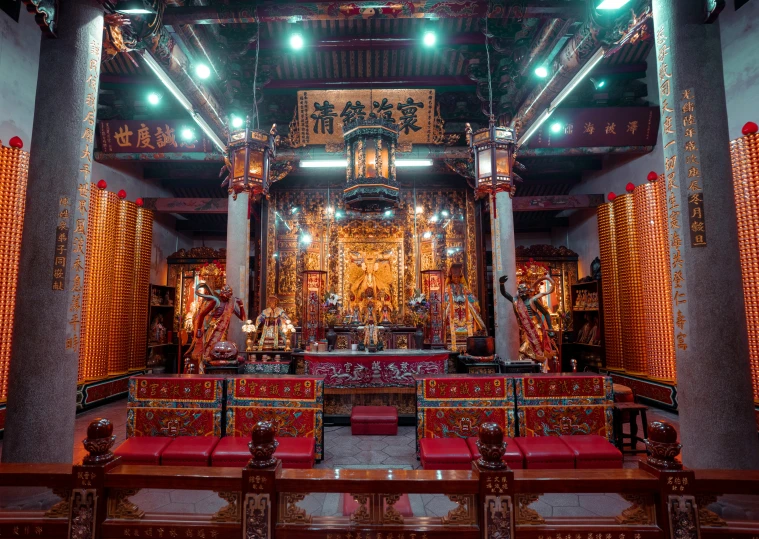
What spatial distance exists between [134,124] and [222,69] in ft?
8.09

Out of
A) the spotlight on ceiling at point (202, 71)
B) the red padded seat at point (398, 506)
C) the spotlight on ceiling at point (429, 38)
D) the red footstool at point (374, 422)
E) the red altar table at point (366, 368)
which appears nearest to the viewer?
the red padded seat at point (398, 506)

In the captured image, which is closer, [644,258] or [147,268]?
[644,258]

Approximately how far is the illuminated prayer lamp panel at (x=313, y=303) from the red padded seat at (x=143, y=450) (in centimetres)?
604

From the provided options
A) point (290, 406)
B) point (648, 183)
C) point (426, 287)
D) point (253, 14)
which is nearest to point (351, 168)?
point (253, 14)

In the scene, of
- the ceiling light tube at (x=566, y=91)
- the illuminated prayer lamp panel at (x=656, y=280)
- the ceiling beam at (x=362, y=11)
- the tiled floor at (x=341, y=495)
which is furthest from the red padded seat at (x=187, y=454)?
the illuminated prayer lamp panel at (x=656, y=280)

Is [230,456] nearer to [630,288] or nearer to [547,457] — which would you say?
[547,457]

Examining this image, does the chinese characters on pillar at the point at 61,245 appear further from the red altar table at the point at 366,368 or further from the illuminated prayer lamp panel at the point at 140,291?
the illuminated prayer lamp panel at the point at 140,291

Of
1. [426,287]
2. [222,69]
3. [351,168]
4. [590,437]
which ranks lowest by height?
[590,437]

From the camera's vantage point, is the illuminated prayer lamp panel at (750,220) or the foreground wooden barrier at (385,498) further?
the illuminated prayer lamp panel at (750,220)

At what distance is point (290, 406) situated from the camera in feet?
14.6

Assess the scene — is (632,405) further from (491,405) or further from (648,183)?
(648,183)

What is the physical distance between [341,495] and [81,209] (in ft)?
10.9

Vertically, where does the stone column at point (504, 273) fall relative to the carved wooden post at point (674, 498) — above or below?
above

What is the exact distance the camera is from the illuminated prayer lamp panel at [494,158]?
18.5 ft
